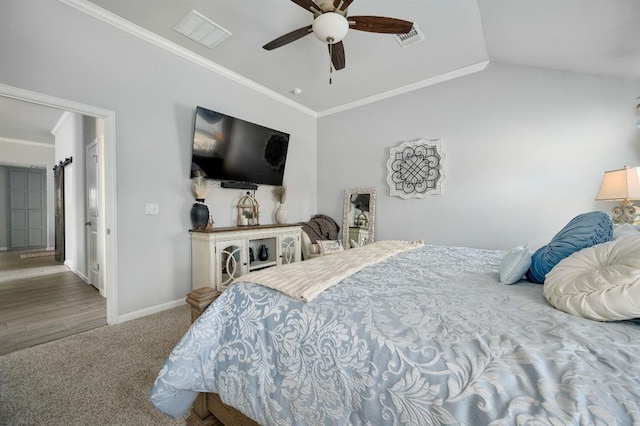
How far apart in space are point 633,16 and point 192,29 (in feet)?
11.0

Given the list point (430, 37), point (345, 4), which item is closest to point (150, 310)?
point (345, 4)

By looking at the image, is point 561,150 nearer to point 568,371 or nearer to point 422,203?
point 422,203

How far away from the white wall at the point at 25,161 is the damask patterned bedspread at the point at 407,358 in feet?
26.9

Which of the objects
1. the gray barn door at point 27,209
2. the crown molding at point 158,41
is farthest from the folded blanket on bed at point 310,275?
the gray barn door at point 27,209

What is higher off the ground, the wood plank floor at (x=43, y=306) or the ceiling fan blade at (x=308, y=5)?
the ceiling fan blade at (x=308, y=5)

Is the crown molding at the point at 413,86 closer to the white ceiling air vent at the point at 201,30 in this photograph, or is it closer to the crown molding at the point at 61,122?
the white ceiling air vent at the point at 201,30

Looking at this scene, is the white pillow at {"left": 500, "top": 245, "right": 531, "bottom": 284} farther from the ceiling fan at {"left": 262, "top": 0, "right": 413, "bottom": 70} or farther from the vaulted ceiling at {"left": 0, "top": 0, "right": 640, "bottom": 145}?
the vaulted ceiling at {"left": 0, "top": 0, "right": 640, "bottom": 145}

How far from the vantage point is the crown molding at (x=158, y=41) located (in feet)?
7.00

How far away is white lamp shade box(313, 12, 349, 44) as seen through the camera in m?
1.75

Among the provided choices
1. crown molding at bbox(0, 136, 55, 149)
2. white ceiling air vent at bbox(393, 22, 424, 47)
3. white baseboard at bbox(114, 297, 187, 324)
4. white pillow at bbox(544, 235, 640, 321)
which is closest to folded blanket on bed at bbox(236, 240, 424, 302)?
white pillow at bbox(544, 235, 640, 321)

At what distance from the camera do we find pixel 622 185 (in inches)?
78.5

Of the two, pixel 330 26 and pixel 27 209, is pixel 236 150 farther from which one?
pixel 27 209

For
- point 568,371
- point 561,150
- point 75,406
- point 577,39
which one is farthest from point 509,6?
point 75,406

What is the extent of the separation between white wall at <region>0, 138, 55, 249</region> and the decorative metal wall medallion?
8093 millimetres
